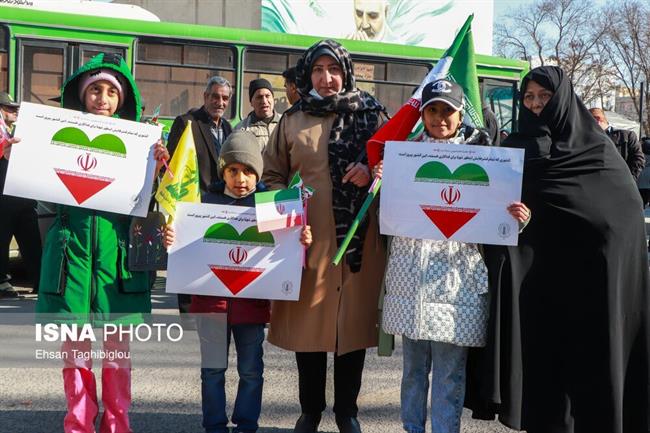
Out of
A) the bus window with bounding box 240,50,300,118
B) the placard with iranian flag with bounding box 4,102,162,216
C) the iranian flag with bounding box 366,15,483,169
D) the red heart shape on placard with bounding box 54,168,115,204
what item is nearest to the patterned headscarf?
the iranian flag with bounding box 366,15,483,169

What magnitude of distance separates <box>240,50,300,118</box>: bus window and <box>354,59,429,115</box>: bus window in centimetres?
101

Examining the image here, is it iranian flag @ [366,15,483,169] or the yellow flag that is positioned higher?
iranian flag @ [366,15,483,169]

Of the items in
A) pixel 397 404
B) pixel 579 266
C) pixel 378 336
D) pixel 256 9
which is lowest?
pixel 397 404

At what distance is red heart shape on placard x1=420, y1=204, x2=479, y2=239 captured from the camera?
→ 13.2 ft

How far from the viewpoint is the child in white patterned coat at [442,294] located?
13.2 feet

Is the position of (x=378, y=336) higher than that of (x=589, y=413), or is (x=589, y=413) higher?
(x=378, y=336)

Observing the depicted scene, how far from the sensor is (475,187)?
4.02 meters

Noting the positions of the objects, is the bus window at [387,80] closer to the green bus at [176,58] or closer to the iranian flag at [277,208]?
the green bus at [176,58]

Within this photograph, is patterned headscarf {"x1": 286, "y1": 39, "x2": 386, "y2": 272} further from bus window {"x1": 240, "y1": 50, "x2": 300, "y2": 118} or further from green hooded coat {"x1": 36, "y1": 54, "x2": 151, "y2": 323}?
bus window {"x1": 240, "y1": 50, "x2": 300, "y2": 118}

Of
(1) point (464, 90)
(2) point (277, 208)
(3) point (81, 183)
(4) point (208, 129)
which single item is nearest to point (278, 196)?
(2) point (277, 208)

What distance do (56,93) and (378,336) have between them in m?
7.86

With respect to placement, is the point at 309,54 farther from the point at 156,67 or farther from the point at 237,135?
the point at 156,67

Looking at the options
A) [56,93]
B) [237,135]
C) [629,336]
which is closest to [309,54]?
[237,135]

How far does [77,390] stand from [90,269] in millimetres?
555
